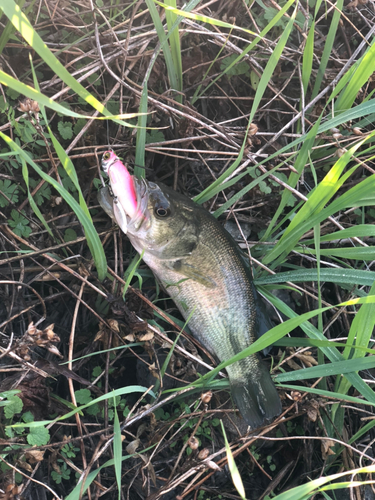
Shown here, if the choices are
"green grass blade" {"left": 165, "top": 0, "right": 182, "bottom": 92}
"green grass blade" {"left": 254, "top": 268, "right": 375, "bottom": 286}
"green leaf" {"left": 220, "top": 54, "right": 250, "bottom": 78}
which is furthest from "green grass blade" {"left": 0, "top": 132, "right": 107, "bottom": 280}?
"green leaf" {"left": 220, "top": 54, "right": 250, "bottom": 78}

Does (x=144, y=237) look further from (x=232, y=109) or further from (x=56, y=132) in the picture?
(x=232, y=109)

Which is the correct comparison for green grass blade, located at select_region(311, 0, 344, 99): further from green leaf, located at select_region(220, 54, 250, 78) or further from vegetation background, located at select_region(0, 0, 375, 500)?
green leaf, located at select_region(220, 54, 250, 78)

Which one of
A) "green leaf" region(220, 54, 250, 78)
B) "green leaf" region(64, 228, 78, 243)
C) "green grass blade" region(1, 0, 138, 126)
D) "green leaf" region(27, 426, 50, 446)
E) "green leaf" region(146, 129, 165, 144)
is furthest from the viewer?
"green leaf" region(220, 54, 250, 78)

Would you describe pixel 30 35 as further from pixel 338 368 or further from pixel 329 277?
pixel 338 368

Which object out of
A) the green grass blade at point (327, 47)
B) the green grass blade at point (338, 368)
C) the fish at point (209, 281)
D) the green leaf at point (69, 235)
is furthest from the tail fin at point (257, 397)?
the green grass blade at point (327, 47)

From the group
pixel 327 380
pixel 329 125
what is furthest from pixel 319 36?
pixel 327 380

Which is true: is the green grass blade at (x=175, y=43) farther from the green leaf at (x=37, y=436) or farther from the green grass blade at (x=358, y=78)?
the green leaf at (x=37, y=436)
